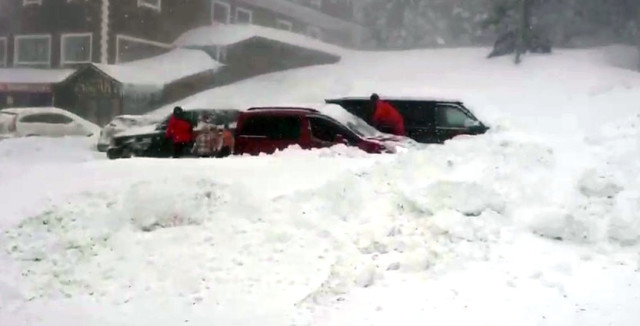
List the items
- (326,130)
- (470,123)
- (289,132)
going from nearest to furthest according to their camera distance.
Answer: (326,130), (289,132), (470,123)

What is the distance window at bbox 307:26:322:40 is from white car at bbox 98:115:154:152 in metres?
25.5

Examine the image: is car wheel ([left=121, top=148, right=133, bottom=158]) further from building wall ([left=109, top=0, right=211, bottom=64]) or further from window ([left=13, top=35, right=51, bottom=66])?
window ([left=13, top=35, right=51, bottom=66])

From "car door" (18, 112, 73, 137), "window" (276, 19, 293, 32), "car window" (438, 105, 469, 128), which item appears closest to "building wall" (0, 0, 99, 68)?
"car door" (18, 112, 73, 137)

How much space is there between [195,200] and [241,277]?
174 cm

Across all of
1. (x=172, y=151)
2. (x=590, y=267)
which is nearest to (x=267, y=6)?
(x=172, y=151)

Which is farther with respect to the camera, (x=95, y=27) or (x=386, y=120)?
(x=95, y=27)

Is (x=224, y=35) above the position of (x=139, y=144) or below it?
above

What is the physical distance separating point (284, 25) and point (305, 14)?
3.12 meters

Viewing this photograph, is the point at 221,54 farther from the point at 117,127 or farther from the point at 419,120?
the point at 419,120

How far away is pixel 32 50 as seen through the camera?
32.7 metres

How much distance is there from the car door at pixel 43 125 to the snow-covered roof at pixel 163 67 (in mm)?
5256

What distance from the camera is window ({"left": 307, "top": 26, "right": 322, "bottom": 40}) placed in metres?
44.8

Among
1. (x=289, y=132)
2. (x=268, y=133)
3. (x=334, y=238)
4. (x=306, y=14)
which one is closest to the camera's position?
(x=334, y=238)

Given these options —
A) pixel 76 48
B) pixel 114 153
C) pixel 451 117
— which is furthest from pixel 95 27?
pixel 451 117
